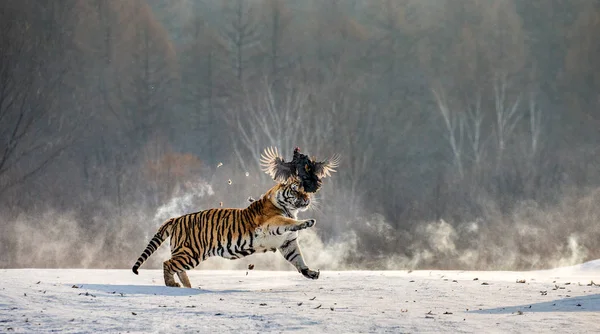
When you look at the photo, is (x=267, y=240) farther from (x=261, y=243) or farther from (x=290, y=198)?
(x=290, y=198)

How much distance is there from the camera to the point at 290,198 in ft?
38.0

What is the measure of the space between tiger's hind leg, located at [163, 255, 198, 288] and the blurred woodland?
44.3 ft

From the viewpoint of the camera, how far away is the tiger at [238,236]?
11297 millimetres

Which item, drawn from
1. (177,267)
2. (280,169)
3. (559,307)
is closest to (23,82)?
(280,169)

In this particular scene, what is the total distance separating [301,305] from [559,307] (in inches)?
100

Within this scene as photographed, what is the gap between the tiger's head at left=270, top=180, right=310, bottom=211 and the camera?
455 inches

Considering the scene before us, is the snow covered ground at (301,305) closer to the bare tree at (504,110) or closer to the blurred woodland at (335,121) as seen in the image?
the blurred woodland at (335,121)

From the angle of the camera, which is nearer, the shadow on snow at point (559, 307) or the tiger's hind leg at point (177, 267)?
the shadow on snow at point (559, 307)

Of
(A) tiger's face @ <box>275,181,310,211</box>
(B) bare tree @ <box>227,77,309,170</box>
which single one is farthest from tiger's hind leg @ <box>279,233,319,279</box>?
(B) bare tree @ <box>227,77,309,170</box>

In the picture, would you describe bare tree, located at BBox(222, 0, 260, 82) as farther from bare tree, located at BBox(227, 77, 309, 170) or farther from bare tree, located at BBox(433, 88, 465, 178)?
bare tree, located at BBox(433, 88, 465, 178)

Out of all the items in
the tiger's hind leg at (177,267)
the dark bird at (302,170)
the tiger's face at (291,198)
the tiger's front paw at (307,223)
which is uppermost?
the dark bird at (302,170)

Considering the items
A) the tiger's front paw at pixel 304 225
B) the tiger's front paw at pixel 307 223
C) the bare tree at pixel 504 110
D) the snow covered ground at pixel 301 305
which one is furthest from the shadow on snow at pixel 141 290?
the bare tree at pixel 504 110

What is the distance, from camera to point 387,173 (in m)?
33.2

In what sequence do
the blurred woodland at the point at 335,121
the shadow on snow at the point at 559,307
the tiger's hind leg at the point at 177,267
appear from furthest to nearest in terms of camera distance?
the blurred woodland at the point at 335,121, the tiger's hind leg at the point at 177,267, the shadow on snow at the point at 559,307
